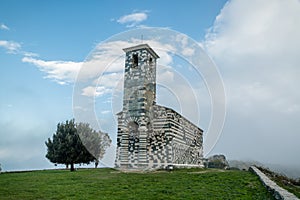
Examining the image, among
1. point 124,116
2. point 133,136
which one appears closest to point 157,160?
point 133,136

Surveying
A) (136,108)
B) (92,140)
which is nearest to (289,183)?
(136,108)

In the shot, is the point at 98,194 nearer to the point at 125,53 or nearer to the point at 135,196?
the point at 135,196

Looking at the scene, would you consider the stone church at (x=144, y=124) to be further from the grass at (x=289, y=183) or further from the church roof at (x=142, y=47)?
the grass at (x=289, y=183)

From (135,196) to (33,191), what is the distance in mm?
4966

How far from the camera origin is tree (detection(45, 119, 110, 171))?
89.6 ft

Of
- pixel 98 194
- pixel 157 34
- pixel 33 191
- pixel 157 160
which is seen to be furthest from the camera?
pixel 157 160

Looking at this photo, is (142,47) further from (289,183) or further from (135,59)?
(289,183)

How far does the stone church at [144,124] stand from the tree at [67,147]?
19.6 ft

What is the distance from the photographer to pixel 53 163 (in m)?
28.6

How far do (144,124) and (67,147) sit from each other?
31.3ft

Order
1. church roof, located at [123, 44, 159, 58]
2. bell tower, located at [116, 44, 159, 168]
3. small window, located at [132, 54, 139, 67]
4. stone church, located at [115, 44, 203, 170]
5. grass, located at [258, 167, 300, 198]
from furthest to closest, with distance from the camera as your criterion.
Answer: small window, located at [132, 54, 139, 67] → church roof, located at [123, 44, 159, 58] → bell tower, located at [116, 44, 159, 168] → stone church, located at [115, 44, 203, 170] → grass, located at [258, 167, 300, 198]

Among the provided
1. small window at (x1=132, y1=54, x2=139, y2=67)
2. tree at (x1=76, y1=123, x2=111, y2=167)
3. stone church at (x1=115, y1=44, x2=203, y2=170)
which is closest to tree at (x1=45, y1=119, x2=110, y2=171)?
tree at (x1=76, y1=123, x2=111, y2=167)

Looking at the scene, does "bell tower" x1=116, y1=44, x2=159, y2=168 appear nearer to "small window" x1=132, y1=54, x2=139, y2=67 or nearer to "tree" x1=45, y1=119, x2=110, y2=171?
"small window" x1=132, y1=54, x2=139, y2=67

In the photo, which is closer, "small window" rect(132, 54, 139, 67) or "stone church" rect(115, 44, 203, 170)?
"stone church" rect(115, 44, 203, 170)
